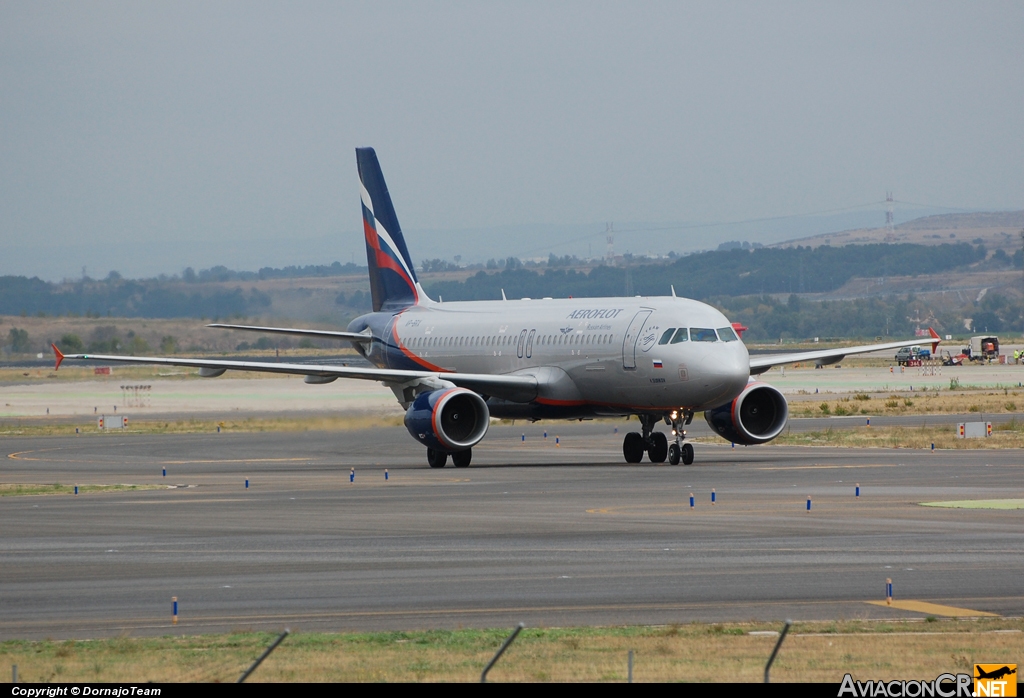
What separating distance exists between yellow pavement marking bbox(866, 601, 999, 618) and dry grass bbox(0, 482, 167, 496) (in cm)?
2223

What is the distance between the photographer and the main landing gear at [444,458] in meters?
41.7

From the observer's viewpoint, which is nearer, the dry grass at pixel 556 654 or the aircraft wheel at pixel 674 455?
the dry grass at pixel 556 654

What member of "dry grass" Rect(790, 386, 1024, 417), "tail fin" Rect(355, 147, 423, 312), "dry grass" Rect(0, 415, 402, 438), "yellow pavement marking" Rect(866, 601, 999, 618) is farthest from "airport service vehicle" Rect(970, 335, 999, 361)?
"yellow pavement marking" Rect(866, 601, 999, 618)

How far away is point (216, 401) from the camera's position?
254 feet

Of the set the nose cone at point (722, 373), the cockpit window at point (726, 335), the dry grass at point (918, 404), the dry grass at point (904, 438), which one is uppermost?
the cockpit window at point (726, 335)

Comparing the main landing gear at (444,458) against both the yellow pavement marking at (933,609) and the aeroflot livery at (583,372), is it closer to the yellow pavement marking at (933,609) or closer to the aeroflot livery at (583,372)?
the aeroflot livery at (583,372)

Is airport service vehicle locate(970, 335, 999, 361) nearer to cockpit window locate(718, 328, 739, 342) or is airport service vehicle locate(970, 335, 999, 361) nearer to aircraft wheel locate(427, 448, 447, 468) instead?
cockpit window locate(718, 328, 739, 342)

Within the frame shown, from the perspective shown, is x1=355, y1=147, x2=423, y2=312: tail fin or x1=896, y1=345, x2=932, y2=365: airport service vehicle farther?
x1=896, y1=345, x2=932, y2=365: airport service vehicle

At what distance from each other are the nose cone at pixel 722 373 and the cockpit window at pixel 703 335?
1.12ft

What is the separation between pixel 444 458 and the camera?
41.8 metres

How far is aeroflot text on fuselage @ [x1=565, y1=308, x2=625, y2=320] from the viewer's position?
4222 centimetres

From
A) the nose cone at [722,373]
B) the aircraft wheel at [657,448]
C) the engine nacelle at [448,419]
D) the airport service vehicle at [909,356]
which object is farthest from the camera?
the airport service vehicle at [909,356]

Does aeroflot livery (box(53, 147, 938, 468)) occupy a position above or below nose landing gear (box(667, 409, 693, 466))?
above

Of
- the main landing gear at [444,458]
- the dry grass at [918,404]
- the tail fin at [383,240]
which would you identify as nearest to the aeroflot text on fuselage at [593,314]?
the main landing gear at [444,458]
